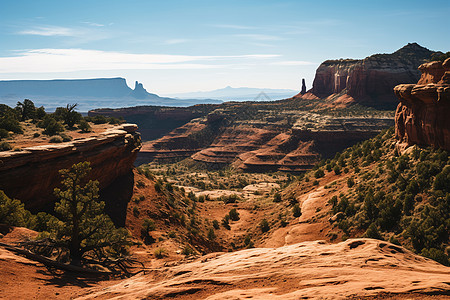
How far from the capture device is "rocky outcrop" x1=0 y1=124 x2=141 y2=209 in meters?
23.4

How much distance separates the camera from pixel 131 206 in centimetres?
3528

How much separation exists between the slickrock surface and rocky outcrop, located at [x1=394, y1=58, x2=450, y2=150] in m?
20.8

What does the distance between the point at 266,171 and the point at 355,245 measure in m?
76.1

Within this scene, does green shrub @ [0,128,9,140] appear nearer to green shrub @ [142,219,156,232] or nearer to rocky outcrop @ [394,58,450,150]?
green shrub @ [142,219,156,232]

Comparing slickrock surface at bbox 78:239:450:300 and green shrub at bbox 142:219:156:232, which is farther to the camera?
green shrub at bbox 142:219:156:232

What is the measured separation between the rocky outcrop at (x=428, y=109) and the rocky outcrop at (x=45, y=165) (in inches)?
1267

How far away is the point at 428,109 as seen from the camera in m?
30.9

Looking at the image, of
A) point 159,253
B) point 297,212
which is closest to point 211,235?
point 297,212

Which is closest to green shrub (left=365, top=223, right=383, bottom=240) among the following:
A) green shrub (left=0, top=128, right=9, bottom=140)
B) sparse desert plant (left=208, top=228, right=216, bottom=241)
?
sparse desert plant (left=208, top=228, right=216, bottom=241)

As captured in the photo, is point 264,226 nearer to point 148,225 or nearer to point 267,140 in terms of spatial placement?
point 148,225

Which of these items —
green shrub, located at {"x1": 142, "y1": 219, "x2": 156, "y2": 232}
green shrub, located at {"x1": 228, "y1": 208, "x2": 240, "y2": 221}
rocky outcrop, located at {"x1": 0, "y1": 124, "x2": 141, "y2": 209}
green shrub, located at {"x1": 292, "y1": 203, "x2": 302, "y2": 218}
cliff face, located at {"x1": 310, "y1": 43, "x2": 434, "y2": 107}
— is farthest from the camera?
cliff face, located at {"x1": 310, "y1": 43, "x2": 434, "y2": 107}

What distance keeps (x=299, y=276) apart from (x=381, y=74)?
5129 inches

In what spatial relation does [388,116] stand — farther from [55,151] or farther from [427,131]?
[55,151]

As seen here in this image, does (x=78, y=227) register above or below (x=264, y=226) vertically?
above
